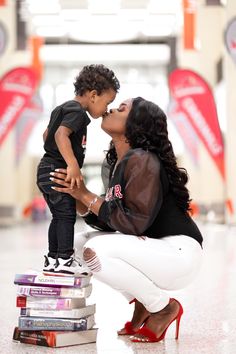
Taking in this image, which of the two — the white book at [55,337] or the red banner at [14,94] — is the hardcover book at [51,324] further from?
the red banner at [14,94]

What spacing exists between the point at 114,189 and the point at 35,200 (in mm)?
18596

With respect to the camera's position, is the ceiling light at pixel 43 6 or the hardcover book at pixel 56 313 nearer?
the hardcover book at pixel 56 313

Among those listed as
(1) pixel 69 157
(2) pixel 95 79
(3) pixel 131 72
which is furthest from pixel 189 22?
(1) pixel 69 157

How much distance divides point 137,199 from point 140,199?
1 centimetres

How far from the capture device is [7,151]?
18.7 m

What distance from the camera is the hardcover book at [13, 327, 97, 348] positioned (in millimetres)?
3252

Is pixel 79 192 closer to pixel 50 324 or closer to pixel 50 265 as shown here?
pixel 50 265

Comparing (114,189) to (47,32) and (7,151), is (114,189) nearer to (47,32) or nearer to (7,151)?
(7,151)

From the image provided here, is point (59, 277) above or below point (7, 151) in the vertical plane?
below

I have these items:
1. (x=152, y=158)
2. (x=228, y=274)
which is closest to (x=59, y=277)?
(x=152, y=158)

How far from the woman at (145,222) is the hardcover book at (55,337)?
250 millimetres

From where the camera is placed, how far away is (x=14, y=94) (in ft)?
48.2

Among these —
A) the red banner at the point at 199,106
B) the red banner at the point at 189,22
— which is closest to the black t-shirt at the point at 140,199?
the red banner at the point at 199,106

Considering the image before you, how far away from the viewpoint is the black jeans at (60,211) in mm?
3514
